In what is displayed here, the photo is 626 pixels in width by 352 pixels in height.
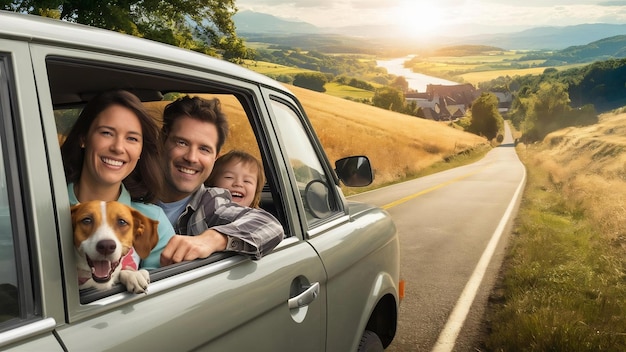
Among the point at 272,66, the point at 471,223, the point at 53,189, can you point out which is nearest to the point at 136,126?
the point at 53,189

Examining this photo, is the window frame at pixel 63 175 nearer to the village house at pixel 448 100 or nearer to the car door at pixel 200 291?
the car door at pixel 200 291

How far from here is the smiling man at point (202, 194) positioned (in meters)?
2.30

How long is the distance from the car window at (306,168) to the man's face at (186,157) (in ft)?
1.02

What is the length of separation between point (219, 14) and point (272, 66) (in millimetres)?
34259

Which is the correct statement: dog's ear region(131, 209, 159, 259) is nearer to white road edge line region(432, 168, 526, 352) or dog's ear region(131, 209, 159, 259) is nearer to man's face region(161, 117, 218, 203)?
man's face region(161, 117, 218, 203)

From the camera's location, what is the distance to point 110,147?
2137mm

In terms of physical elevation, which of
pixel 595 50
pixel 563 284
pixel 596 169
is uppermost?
Answer: pixel 563 284

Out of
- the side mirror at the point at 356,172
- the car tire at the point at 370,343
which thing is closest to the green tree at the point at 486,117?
the side mirror at the point at 356,172

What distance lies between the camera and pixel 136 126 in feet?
7.34

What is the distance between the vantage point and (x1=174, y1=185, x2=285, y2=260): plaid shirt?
7.48ft

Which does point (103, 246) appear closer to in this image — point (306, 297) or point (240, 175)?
point (306, 297)

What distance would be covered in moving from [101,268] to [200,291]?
1.13ft

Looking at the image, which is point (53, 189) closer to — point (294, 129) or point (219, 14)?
point (294, 129)

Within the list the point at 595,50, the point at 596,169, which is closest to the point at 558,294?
the point at 596,169
